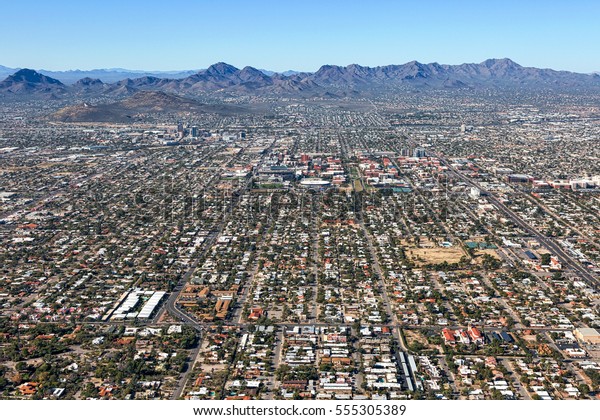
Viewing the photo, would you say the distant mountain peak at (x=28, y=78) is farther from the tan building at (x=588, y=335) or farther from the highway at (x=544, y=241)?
the tan building at (x=588, y=335)

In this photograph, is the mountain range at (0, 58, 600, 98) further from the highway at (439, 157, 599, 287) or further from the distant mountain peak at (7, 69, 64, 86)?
the highway at (439, 157, 599, 287)

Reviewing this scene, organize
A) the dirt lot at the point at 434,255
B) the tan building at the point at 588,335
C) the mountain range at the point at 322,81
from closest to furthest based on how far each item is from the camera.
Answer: the tan building at the point at 588,335 → the dirt lot at the point at 434,255 → the mountain range at the point at 322,81

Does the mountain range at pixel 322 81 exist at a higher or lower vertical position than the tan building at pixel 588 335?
higher

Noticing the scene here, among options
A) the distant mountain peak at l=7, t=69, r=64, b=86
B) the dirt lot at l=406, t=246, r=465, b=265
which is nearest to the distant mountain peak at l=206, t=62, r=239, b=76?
the distant mountain peak at l=7, t=69, r=64, b=86

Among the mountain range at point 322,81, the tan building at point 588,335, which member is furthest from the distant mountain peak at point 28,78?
the tan building at point 588,335

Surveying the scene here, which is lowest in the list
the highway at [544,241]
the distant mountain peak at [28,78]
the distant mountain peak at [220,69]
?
the highway at [544,241]

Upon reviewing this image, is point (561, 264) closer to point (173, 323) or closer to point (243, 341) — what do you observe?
point (243, 341)

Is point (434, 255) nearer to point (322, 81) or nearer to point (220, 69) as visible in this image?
point (322, 81)
